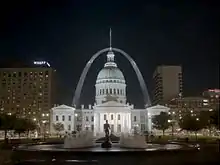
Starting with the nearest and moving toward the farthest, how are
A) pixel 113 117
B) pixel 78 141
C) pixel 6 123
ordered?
pixel 78 141 → pixel 6 123 → pixel 113 117

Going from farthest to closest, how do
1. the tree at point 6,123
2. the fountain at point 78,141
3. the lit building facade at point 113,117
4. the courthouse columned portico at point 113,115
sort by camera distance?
the lit building facade at point 113,117
the courthouse columned portico at point 113,115
the tree at point 6,123
the fountain at point 78,141

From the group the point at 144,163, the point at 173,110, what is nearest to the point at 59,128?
the point at 173,110

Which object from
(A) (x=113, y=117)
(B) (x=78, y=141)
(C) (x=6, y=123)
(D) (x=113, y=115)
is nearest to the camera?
(B) (x=78, y=141)

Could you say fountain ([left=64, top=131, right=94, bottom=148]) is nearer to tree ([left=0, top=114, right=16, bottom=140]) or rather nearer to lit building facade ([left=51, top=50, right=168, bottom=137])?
tree ([left=0, top=114, right=16, bottom=140])

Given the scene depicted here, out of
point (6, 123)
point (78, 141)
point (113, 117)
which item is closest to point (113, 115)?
point (113, 117)

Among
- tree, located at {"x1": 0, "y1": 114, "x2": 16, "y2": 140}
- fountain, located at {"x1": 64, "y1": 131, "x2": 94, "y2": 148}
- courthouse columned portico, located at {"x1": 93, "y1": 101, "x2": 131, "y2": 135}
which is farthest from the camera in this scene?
courthouse columned portico, located at {"x1": 93, "y1": 101, "x2": 131, "y2": 135}

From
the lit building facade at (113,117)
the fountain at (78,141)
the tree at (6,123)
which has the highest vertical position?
the lit building facade at (113,117)

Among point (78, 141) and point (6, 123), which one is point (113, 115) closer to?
point (6, 123)

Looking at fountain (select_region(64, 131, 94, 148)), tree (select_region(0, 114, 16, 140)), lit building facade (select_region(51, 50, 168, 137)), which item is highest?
lit building facade (select_region(51, 50, 168, 137))

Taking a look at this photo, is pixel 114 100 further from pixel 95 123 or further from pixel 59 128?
pixel 59 128

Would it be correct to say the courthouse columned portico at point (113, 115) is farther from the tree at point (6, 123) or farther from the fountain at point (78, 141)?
the fountain at point (78, 141)

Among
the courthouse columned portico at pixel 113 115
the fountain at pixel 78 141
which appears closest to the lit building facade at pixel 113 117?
the courthouse columned portico at pixel 113 115

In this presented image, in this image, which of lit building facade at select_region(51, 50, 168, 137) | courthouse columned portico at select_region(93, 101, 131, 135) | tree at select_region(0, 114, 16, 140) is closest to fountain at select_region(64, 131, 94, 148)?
tree at select_region(0, 114, 16, 140)

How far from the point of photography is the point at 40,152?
1698 inches
